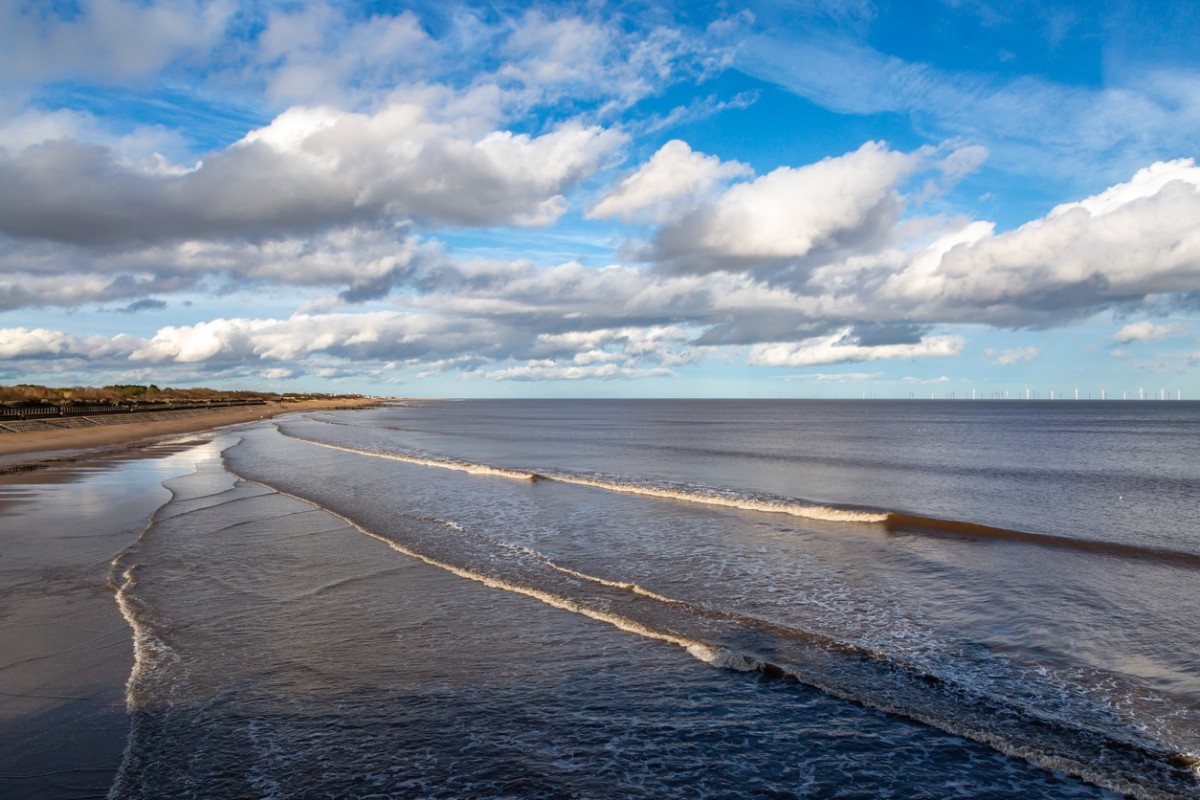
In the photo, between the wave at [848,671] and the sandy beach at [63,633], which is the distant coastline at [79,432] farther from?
the wave at [848,671]

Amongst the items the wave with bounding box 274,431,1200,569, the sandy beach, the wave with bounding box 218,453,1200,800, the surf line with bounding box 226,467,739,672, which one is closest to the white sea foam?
the wave with bounding box 274,431,1200,569

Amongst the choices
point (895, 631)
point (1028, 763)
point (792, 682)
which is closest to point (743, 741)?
point (792, 682)

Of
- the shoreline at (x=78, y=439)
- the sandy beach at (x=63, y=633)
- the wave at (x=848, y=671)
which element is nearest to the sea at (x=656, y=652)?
the wave at (x=848, y=671)

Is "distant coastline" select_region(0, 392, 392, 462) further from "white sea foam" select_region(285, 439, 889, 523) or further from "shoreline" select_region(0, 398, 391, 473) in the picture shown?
"white sea foam" select_region(285, 439, 889, 523)

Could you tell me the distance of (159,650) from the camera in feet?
30.9

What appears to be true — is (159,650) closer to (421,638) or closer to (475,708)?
(421,638)

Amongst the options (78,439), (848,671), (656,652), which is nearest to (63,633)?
(656,652)

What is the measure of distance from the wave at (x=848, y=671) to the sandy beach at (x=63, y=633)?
613 cm

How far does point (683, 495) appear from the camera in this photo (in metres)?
26.3

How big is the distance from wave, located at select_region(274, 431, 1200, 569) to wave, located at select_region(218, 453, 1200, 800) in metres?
10.5

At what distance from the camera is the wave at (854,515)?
17.6 meters

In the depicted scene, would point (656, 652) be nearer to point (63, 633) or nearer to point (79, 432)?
point (63, 633)

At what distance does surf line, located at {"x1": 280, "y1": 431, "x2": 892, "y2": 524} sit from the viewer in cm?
2202

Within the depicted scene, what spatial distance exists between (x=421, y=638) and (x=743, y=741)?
5048 millimetres
